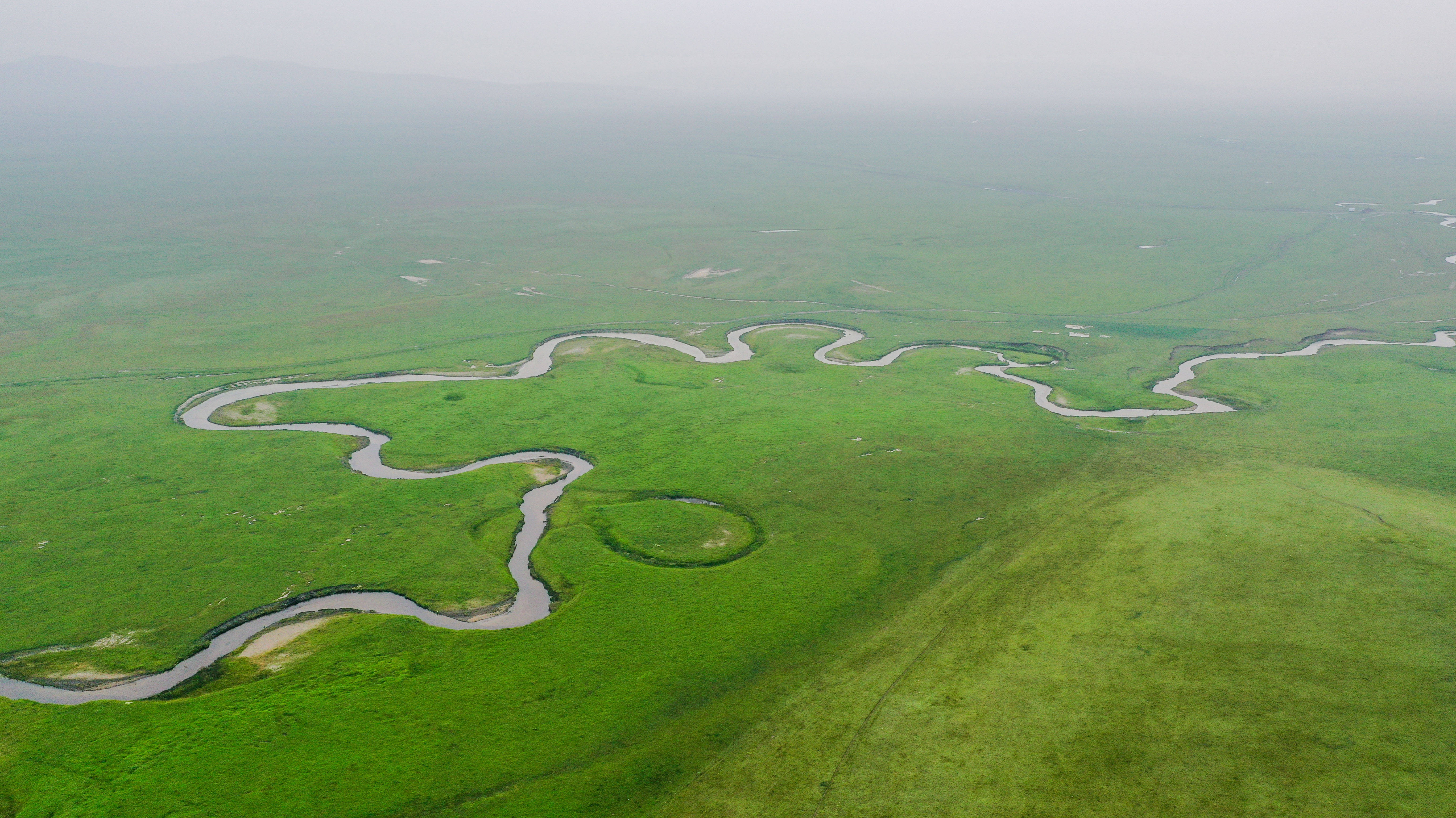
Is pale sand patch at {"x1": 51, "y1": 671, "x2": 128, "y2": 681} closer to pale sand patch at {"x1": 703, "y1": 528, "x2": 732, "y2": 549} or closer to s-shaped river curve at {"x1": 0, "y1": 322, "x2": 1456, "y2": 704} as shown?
s-shaped river curve at {"x1": 0, "y1": 322, "x2": 1456, "y2": 704}

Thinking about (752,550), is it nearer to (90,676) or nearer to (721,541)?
(721,541)

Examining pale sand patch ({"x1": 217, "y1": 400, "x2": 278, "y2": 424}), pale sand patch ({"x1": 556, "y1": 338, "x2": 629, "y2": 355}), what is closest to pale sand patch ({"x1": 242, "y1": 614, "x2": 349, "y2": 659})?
pale sand patch ({"x1": 217, "y1": 400, "x2": 278, "y2": 424})

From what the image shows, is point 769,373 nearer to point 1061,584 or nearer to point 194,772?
point 1061,584

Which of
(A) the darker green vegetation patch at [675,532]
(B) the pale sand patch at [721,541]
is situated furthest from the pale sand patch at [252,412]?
(B) the pale sand patch at [721,541]

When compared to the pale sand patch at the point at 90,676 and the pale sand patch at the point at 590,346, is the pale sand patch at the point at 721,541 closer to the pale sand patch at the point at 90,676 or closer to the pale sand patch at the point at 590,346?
the pale sand patch at the point at 90,676

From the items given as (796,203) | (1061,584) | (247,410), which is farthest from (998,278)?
(247,410)
